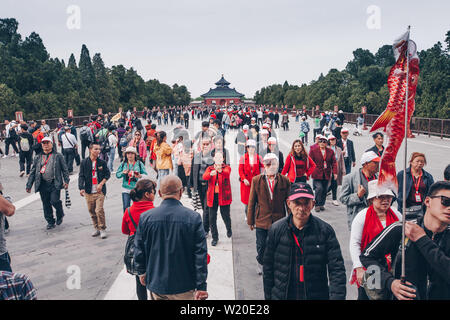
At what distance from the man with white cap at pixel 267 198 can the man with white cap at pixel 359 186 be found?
771 millimetres

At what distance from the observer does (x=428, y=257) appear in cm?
229

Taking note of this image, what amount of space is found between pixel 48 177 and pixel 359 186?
5533 millimetres

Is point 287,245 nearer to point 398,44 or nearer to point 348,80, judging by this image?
point 398,44

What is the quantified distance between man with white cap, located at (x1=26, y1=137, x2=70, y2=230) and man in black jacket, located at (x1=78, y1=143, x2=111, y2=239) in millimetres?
816

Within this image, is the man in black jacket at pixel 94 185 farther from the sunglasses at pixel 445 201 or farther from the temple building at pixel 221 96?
the temple building at pixel 221 96

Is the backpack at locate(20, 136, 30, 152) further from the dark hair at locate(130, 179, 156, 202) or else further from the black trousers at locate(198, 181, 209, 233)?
the dark hair at locate(130, 179, 156, 202)

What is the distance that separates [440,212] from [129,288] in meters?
3.64

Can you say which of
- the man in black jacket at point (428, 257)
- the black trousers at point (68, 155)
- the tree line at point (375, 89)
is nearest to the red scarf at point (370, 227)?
the man in black jacket at point (428, 257)

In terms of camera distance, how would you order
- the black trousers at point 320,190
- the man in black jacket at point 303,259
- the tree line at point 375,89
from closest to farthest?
the man in black jacket at point 303,259, the black trousers at point 320,190, the tree line at point 375,89

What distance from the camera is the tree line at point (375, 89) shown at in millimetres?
24766

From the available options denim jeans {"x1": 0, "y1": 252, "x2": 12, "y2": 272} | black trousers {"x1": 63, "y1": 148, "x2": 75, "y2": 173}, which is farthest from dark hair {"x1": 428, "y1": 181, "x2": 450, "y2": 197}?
black trousers {"x1": 63, "y1": 148, "x2": 75, "y2": 173}

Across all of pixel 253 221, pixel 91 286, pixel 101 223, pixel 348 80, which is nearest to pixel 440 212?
pixel 253 221

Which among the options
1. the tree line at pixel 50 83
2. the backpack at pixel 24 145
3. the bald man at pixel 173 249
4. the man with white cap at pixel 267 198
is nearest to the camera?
the bald man at pixel 173 249

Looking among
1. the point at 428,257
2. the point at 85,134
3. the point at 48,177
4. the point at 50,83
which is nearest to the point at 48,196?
the point at 48,177
